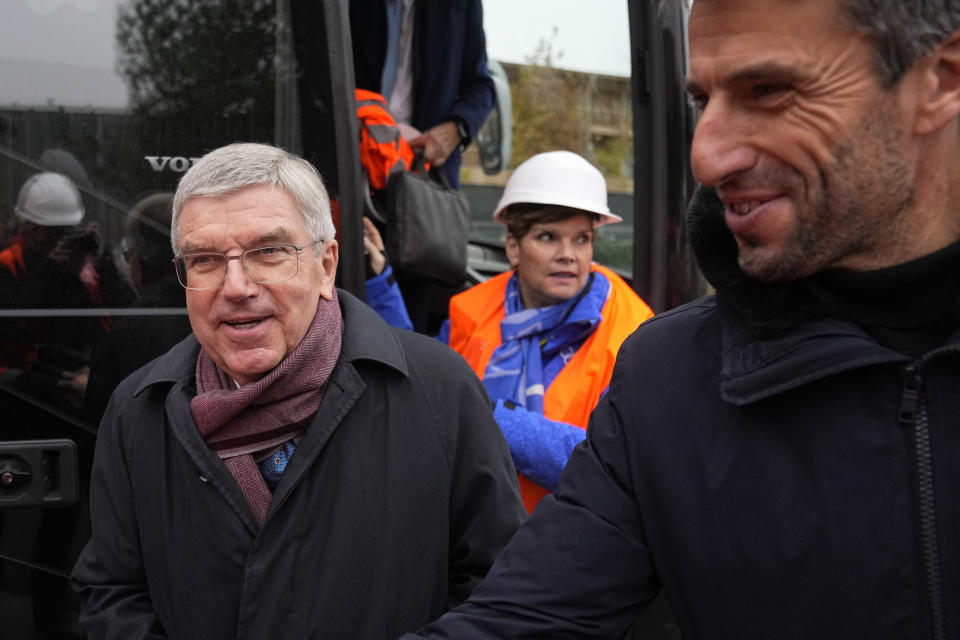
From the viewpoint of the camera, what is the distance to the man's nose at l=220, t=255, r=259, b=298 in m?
1.90

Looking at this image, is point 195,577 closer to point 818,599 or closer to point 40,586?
point 40,586

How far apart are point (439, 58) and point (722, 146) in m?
2.15

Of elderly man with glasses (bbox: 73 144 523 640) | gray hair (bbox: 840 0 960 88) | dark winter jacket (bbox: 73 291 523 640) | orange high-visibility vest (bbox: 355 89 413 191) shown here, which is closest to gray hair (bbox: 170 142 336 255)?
elderly man with glasses (bbox: 73 144 523 640)

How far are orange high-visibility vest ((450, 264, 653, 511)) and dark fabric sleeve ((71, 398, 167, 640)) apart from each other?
106cm

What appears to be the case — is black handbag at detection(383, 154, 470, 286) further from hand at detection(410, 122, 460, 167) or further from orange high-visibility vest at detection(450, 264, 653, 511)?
hand at detection(410, 122, 460, 167)

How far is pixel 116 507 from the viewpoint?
74.7 inches

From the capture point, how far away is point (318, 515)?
1.82 metres

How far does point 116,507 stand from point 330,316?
1.75 ft

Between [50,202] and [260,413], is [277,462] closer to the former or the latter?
[260,413]

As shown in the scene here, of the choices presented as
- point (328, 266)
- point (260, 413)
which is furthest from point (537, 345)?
point (260, 413)

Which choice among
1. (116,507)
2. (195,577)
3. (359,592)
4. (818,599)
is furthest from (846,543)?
(116,507)

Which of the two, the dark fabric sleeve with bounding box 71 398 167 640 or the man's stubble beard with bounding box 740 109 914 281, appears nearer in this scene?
the man's stubble beard with bounding box 740 109 914 281

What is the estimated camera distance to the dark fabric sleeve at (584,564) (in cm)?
125

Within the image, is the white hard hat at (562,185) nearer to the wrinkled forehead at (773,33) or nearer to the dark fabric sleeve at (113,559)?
the dark fabric sleeve at (113,559)
